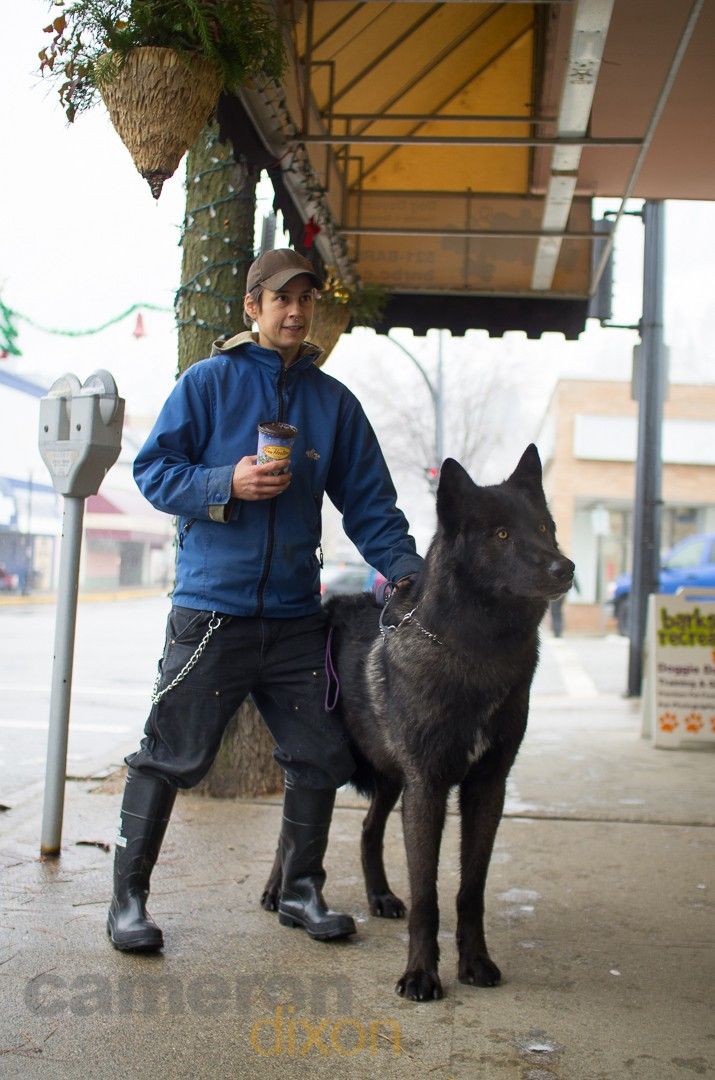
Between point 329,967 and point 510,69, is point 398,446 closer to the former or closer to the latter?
point 510,69

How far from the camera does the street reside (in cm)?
741

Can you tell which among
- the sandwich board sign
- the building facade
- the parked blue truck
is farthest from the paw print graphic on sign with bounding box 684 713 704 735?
the building facade

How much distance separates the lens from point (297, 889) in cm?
362

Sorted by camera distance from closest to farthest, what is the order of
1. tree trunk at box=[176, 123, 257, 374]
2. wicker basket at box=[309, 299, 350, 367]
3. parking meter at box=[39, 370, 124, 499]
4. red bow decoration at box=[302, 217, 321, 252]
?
parking meter at box=[39, 370, 124, 499] < tree trunk at box=[176, 123, 257, 374] < red bow decoration at box=[302, 217, 321, 252] < wicker basket at box=[309, 299, 350, 367]

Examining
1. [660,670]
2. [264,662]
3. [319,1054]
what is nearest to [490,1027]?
[319,1054]

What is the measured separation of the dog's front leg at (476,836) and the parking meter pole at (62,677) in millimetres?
1791

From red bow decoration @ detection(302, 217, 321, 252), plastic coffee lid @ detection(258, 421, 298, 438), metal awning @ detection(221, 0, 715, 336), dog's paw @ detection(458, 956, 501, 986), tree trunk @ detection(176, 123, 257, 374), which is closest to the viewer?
plastic coffee lid @ detection(258, 421, 298, 438)

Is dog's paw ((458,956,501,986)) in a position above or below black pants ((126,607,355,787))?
below

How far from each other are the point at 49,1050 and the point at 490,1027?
1146 mm

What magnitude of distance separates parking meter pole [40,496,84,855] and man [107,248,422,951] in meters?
0.95

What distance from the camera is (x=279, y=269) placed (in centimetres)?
338

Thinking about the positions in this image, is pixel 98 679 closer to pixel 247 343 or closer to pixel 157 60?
pixel 247 343

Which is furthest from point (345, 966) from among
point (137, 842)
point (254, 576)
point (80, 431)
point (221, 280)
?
point (221, 280)

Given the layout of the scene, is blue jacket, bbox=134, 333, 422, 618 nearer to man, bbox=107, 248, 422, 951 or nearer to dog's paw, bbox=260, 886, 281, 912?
man, bbox=107, 248, 422, 951
